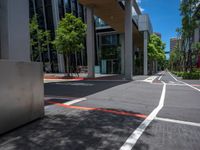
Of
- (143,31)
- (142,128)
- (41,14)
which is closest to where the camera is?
(142,128)

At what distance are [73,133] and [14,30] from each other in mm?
4584

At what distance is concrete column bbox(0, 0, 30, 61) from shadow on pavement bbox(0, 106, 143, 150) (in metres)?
2.87

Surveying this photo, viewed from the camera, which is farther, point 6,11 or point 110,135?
point 6,11

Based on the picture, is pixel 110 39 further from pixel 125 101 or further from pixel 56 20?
pixel 125 101

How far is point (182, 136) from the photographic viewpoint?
406 cm

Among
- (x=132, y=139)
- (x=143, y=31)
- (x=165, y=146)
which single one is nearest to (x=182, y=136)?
(x=165, y=146)

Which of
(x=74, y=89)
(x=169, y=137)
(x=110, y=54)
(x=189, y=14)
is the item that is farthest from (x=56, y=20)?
(x=169, y=137)

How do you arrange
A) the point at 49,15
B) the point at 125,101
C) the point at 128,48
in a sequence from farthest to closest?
the point at 49,15, the point at 128,48, the point at 125,101

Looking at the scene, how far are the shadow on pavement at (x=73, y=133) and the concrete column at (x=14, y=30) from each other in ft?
9.40

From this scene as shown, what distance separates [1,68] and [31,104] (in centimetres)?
131

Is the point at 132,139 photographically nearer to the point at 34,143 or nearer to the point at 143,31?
the point at 34,143

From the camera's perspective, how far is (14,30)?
273 inches

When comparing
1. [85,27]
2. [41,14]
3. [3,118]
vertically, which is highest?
[41,14]

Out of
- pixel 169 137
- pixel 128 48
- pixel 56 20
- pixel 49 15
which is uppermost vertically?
pixel 49 15
